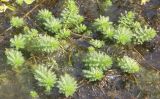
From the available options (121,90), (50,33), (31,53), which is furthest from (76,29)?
(121,90)

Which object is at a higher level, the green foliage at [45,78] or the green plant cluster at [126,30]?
the green plant cluster at [126,30]

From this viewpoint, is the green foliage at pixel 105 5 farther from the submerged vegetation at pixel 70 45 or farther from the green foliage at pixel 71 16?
the green foliage at pixel 71 16

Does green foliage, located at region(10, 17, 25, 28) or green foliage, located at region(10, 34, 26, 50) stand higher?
green foliage, located at region(10, 17, 25, 28)

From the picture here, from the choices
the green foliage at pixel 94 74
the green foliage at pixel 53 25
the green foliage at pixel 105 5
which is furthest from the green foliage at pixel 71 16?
the green foliage at pixel 94 74

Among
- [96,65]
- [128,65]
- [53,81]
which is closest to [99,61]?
[96,65]

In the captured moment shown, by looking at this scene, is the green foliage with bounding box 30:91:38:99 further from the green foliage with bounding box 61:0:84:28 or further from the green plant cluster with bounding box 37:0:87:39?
the green foliage with bounding box 61:0:84:28

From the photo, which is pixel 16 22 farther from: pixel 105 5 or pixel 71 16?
pixel 105 5

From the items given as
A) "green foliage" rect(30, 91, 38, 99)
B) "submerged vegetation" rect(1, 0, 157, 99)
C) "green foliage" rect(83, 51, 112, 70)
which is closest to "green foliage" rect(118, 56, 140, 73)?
"submerged vegetation" rect(1, 0, 157, 99)

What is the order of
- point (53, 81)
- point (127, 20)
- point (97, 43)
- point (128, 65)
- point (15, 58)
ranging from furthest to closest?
point (127, 20)
point (97, 43)
point (15, 58)
point (128, 65)
point (53, 81)
